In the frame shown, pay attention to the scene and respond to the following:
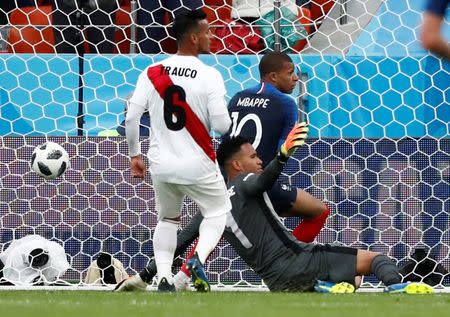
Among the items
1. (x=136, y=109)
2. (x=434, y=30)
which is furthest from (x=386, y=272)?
(x=434, y=30)

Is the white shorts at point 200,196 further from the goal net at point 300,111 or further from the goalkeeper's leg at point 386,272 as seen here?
the goal net at point 300,111

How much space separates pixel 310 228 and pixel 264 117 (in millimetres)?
786

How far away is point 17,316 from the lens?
5.15 m

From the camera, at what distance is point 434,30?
482cm

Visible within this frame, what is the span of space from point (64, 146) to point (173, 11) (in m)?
1.70

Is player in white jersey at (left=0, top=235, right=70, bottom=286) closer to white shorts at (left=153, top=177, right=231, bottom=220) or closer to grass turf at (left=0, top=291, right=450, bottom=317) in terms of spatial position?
white shorts at (left=153, top=177, right=231, bottom=220)

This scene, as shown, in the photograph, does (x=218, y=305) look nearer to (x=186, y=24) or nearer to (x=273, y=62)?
(x=186, y=24)

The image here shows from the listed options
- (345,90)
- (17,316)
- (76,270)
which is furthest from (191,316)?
(345,90)

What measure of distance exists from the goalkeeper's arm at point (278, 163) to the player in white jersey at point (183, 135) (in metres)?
0.19

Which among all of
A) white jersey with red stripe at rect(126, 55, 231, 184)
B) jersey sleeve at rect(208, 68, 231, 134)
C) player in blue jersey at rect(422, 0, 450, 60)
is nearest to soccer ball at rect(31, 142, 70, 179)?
white jersey with red stripe at rect(126, 55, 231, 184)

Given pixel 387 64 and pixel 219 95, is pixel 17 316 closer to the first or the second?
pixel 219 95

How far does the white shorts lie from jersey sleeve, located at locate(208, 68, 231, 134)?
1.15ft

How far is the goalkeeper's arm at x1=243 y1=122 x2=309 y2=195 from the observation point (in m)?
7.24

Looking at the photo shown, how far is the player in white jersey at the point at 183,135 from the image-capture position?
7.42 meters
